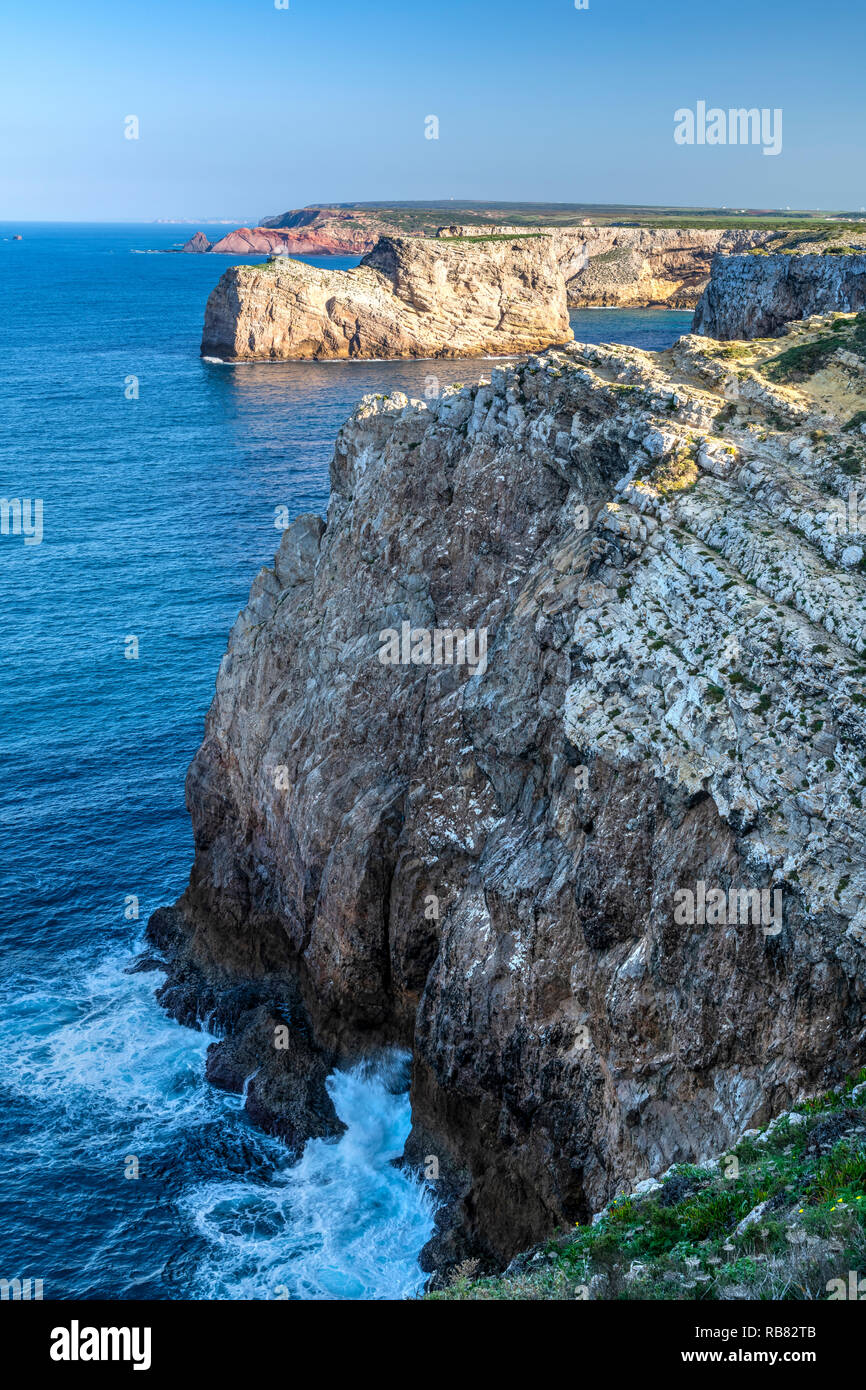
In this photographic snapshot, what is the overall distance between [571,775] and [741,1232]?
16.5m

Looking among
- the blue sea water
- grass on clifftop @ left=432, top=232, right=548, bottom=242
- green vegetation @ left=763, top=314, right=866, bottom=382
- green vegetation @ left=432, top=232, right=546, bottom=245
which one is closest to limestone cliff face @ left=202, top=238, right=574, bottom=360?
green vegetation @ left=432, top=232, right=546, bottom=245

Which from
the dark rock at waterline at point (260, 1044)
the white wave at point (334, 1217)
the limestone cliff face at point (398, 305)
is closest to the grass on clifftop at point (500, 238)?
the limestone cliff face at point (398, 305)

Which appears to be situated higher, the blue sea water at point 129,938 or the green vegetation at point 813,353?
the green vegetation at point 813,353

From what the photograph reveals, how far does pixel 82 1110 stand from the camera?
41.8 meters

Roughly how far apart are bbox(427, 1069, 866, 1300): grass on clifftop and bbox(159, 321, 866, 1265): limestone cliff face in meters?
3.73

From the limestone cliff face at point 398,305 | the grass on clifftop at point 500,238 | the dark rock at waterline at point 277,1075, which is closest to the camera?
the dark rock at waterline at point 277,1075

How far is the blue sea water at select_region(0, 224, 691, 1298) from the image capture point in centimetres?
3541

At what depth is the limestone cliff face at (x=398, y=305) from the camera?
571ft

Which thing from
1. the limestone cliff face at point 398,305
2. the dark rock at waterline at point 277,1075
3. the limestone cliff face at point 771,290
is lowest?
the dark rock at waterline at point 277,1075

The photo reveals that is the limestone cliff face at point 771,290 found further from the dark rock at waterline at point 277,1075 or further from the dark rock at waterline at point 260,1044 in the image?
the dark rock at waterline at point 277,1075

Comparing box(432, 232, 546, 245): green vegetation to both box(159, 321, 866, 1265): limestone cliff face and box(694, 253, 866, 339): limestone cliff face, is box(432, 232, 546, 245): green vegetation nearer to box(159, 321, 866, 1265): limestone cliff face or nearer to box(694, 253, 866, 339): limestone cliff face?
box(694, 253, 866, 339): limestone cliff face

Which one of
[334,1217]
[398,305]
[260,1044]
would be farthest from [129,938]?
[398,305]

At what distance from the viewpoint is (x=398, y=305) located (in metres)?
182

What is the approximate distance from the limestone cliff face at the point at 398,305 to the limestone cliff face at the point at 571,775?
134597mm
